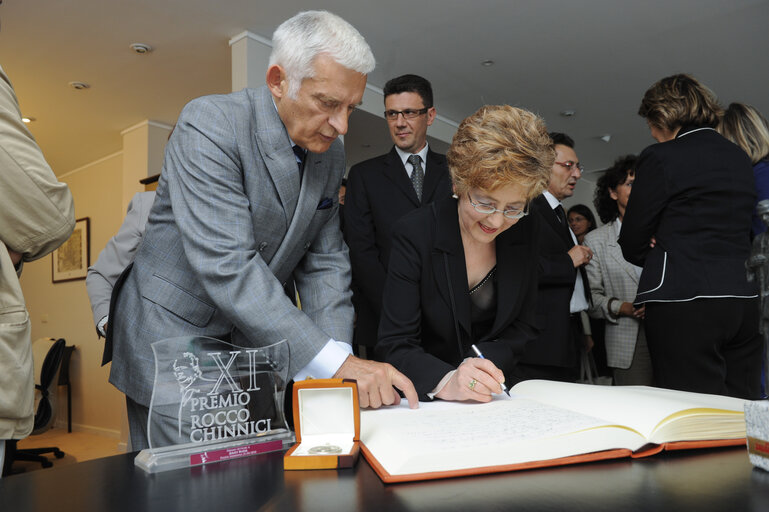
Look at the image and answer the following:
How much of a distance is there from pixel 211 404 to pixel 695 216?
176cm

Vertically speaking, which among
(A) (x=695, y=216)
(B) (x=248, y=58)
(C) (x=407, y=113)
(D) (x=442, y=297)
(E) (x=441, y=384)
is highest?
(B) (x=248, y=58)

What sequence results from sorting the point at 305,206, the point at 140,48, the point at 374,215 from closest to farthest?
the point at 305,206
the point at 374,215
the point at 140,48

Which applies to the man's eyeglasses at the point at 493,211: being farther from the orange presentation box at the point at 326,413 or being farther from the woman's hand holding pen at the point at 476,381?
the orange presentation box at the point at 326,413

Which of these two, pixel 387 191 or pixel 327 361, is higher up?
pixel 387 191

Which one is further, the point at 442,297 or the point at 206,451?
the point at 442,297

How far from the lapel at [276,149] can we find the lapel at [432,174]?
1335 mm

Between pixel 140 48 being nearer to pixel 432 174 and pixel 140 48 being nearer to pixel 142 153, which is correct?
pixel 142 153

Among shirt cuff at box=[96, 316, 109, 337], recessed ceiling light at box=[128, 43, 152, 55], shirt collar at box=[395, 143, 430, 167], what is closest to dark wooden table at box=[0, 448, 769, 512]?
shirt cuff at box=[96, 316, 109, 337]

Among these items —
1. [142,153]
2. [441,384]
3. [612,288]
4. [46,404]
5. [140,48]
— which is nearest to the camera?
[441,384]

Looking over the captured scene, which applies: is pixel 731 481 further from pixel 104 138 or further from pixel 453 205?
pixel 104 138

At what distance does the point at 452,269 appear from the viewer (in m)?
1.46

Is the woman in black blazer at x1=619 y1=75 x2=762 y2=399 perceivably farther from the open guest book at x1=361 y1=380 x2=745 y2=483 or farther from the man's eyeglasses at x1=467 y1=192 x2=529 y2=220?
the open guest book at x1=361 y1=380 x2=745 y2=483

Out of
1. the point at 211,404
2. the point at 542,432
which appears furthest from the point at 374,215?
the point at 542,432

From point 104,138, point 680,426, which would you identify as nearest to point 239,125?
point 680,426
